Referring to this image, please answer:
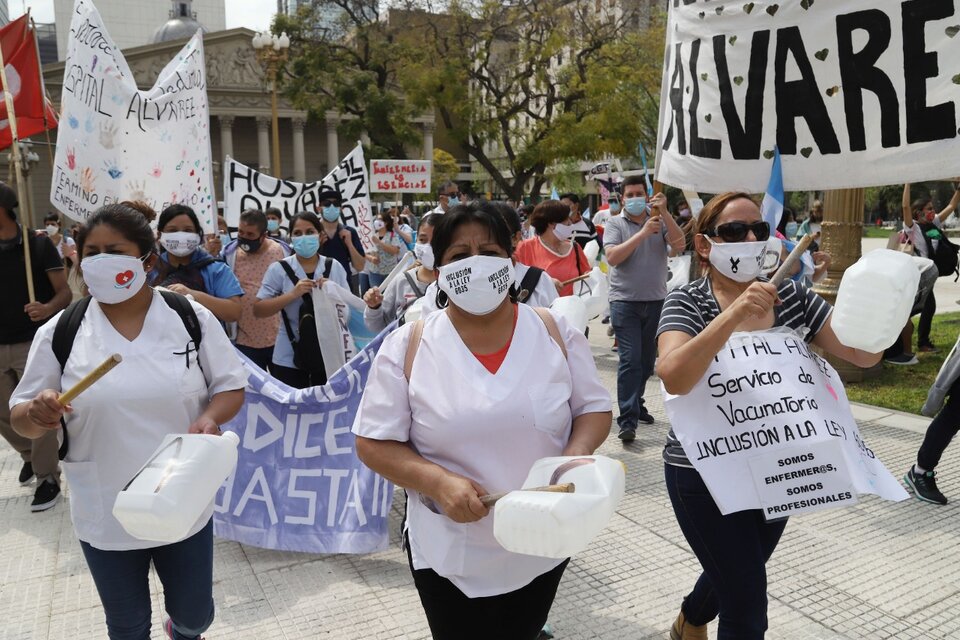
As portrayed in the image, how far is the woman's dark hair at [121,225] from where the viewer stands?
2652 mm

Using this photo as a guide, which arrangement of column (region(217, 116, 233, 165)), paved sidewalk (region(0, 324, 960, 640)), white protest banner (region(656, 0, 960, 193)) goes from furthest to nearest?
column (region(217, 116, 233, 165))
paved sidewalk (region(0, 324, 960, 640))
white protest banner (region(656, 0, 960, 193))

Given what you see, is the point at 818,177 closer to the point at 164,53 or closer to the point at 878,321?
the point at 878,321

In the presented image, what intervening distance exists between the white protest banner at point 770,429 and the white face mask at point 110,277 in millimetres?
1748

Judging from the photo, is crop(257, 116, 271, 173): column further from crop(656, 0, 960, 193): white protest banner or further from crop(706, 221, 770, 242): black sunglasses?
crop(706, 221, 770, 242): black sunglasses

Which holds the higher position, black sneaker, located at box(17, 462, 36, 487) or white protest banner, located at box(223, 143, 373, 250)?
white protest banner, located at box(223, 143, 373, 250)

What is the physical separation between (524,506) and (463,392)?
0.44 meters

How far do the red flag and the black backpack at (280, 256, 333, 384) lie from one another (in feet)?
8.80

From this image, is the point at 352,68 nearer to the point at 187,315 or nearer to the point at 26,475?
the point at 26,475

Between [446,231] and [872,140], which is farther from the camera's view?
[872,140]

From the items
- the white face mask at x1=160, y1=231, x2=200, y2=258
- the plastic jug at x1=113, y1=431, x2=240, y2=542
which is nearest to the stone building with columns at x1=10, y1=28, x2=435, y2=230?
the white face mask at x1=160, y1=231, x2=200, y2=258

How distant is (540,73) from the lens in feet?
104

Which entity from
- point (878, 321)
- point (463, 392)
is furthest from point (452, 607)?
point (878, 321)

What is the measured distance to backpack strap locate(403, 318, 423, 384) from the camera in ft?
7.24

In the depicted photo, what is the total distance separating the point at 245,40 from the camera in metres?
59.2
